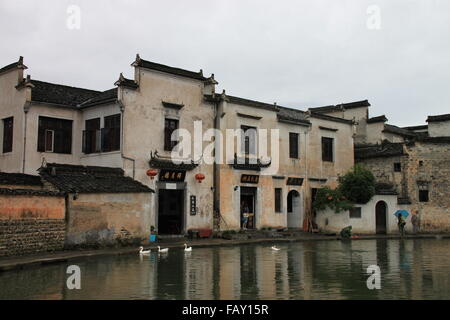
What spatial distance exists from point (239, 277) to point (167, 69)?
13.9 meters

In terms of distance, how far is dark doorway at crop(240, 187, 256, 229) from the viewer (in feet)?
88.0

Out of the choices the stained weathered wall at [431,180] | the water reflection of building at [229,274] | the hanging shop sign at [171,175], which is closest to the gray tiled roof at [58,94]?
the hanging shop sign at [171,175]

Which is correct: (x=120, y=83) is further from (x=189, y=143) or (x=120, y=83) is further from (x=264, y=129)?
(x=264, y=129)

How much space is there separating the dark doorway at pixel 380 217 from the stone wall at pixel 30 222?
19460 millimetres

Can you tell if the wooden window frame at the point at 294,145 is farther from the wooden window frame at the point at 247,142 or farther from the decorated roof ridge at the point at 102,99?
the decorated roof ridge at the point at 102,99

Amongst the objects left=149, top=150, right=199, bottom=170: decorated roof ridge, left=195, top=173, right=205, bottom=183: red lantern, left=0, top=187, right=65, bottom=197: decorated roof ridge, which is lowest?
left=0, top=187, right=65, bottom=197: decorated roof ridge

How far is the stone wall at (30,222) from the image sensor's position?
609 inches

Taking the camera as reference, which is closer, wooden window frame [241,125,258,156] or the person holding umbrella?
wooden window frame [241,125,258,156]

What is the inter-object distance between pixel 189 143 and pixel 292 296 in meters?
15.6

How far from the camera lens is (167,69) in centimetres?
2400

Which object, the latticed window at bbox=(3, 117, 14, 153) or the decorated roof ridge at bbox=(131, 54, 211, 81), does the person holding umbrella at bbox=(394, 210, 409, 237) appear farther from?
the latticed window at bbox=(3, 117, 14, 153)

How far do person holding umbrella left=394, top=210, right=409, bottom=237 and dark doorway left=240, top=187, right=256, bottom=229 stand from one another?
8063 mm

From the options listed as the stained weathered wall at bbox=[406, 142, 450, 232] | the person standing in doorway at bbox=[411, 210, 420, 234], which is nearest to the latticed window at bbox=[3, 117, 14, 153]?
the stained weathered wall at bbox=[406, 142, 450, 232]
